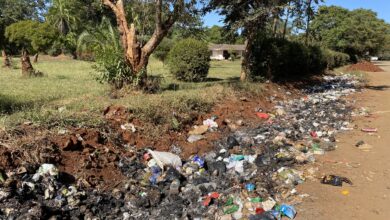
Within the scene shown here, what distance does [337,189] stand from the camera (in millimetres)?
5082

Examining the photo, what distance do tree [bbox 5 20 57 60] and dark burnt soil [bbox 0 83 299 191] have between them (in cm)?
2526

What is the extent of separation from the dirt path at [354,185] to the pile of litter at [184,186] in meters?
0.23

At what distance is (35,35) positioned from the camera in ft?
98.2

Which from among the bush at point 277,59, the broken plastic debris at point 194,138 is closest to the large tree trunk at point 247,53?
the bush at point 277,59

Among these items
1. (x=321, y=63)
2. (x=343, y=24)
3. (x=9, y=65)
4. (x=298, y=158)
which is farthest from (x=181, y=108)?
(x=343, y=24)

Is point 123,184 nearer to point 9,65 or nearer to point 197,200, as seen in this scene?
Result: point 197,200

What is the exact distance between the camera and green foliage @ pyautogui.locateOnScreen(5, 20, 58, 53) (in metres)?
29.9

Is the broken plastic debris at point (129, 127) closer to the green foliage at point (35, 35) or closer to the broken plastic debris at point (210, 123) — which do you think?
the broken plastic debris at point (210, 123)

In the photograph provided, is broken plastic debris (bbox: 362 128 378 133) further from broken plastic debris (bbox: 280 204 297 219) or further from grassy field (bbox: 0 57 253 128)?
broken plastic debris (bbox: 280 204 297 219)

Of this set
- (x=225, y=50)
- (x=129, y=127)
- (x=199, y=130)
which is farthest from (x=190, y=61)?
(x=225, y=50)

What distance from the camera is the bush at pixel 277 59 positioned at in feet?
45.3

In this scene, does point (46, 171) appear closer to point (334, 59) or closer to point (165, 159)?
point (165, 159)

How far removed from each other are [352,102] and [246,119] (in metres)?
4.98

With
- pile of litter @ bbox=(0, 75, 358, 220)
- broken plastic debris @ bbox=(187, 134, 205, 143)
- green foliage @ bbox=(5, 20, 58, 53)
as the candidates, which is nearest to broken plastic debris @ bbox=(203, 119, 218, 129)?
pile of litter @ bbox=(0, 75, 358, 220)
